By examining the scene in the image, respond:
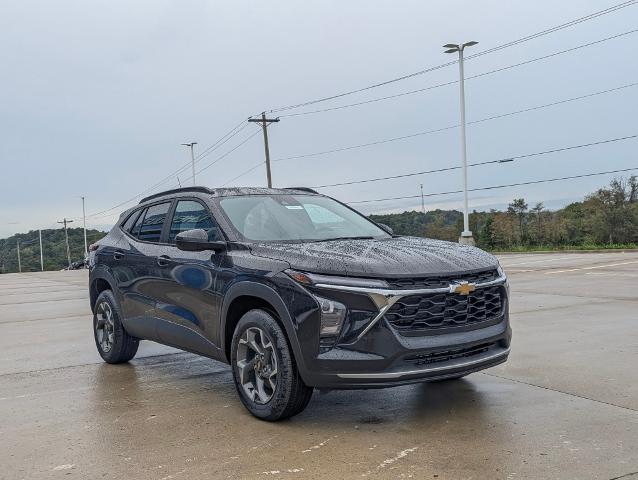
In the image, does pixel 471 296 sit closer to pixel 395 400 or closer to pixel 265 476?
pixel 395 400

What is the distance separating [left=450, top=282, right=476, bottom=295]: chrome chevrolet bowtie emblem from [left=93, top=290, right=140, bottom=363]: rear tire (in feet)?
12.2

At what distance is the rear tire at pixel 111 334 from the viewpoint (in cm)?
675

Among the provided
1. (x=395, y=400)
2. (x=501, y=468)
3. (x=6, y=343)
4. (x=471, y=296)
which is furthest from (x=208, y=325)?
(x=6, y=343)

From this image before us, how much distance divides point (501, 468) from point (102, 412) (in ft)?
9.92

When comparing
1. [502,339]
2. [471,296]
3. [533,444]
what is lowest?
[533,444]

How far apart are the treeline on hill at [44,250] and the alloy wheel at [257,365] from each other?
118534 millimetres

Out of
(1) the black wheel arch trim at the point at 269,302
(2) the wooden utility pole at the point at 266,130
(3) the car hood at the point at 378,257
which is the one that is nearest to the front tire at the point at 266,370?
(1) the black wheel arch trim at the point at 269,302

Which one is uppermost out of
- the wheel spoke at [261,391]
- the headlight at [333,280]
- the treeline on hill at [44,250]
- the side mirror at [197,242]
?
the treeline on hill at [44,250]

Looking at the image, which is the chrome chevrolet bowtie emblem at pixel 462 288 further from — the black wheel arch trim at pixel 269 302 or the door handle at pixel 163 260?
the door handle at pixel 163 260

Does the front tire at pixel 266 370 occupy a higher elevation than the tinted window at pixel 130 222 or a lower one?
lower

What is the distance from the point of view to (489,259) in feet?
15.9

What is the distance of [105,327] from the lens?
23.2 feet

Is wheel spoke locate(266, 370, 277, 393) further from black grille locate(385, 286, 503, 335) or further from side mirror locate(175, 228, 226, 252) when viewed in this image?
side mirror locate(175, 228, 226, 252)

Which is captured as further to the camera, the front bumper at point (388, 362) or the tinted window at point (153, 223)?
the tinted window at point (153, 223)
